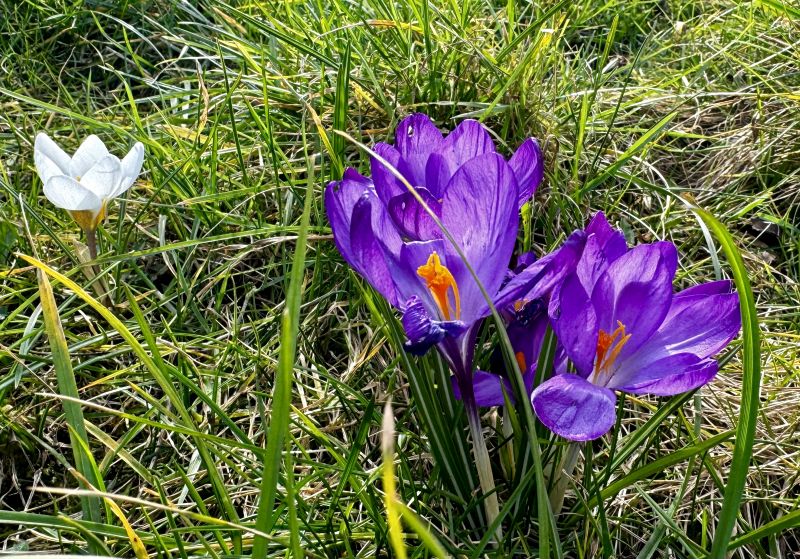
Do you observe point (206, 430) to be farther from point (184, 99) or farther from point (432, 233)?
point (184, 99)

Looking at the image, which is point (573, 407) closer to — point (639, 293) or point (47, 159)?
point (639, 293)

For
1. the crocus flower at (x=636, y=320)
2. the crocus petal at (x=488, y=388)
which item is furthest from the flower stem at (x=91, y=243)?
the crocus flower at (x=636, y=320)

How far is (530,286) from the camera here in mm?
950

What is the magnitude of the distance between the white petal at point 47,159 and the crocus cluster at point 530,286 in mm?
769

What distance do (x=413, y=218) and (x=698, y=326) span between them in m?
0.35

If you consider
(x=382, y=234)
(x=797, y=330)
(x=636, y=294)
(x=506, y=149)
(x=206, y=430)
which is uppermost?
(x=382, y=234)

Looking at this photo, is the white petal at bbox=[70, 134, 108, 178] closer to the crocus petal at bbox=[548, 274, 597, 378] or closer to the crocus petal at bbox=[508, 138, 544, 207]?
the crocus petal at bbox=[508, 138, 544, 207]

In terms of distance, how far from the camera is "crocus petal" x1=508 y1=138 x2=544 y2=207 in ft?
3.45

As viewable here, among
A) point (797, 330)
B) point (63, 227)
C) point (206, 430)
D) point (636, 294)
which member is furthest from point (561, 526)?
Result: point (63, 227)

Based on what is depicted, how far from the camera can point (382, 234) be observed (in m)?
1.00

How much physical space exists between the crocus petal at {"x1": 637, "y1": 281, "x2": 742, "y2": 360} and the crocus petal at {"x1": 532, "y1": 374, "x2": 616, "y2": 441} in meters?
0.13

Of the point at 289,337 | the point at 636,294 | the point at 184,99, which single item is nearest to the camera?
the point at 289,337

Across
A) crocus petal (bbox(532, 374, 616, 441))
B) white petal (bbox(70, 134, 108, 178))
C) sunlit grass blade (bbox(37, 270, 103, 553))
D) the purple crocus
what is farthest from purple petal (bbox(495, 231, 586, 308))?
white petal (bbox(70, 134, 108, 178))

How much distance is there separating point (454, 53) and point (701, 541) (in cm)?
111
